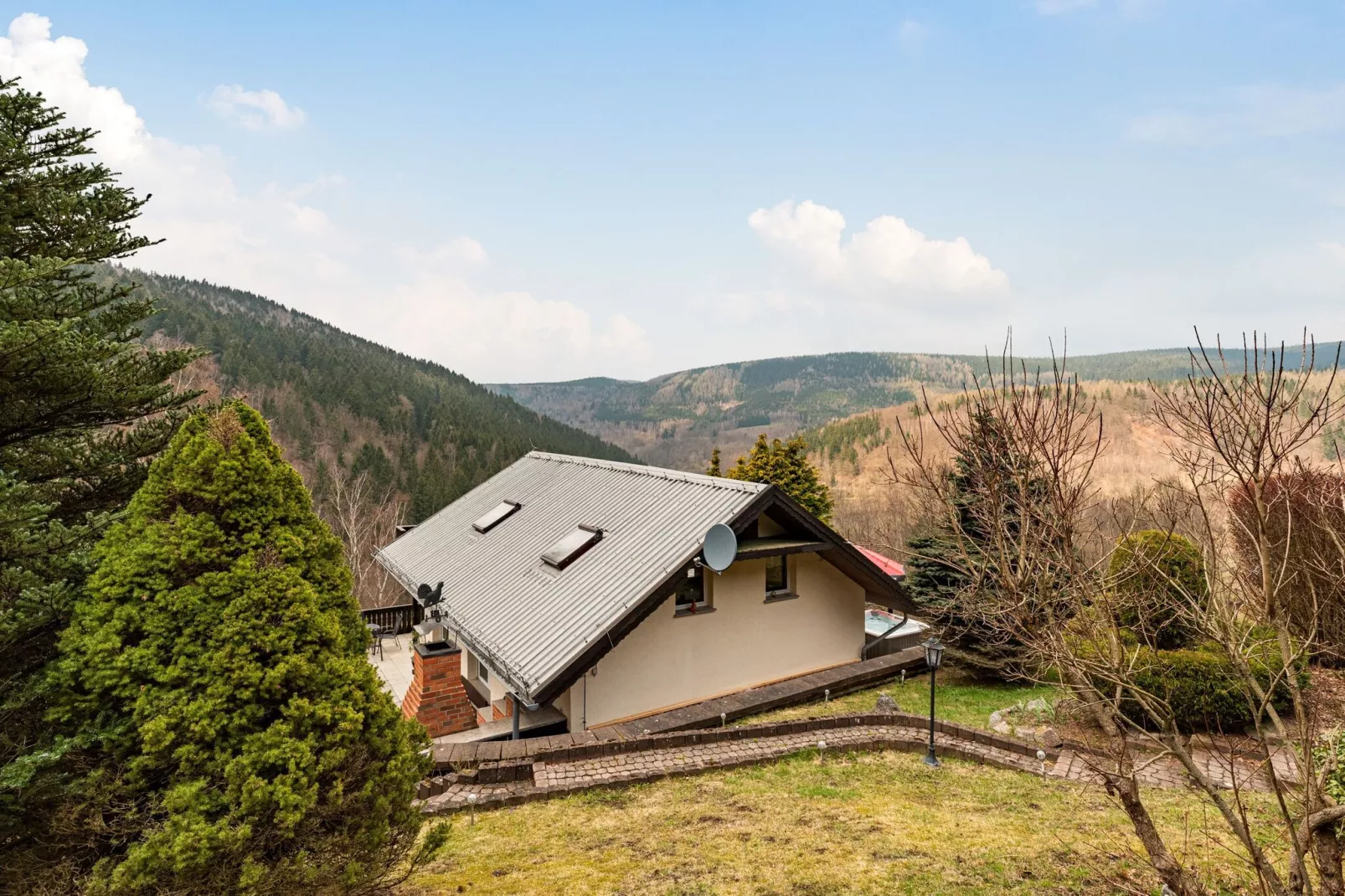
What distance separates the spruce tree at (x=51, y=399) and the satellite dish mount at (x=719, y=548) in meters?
7.65

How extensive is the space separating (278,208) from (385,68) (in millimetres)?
5565

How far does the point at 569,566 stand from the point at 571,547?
21.0 inches

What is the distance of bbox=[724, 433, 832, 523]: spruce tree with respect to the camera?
2470 centimetres

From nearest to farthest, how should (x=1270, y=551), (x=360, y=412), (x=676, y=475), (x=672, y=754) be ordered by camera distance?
(x=1270, y=551)
(x=672, y=754)
(x=676, y=475)
(x=360, y=412)

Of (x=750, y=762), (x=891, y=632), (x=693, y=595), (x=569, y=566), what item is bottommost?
(x=891, y=632)

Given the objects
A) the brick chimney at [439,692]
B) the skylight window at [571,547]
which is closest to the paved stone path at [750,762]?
the brick chimney at [439,692]

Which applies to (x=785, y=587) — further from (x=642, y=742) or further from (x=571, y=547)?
(x=642, y=742)

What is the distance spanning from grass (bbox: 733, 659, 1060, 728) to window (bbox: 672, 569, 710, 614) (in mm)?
2169

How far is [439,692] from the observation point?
10.4m

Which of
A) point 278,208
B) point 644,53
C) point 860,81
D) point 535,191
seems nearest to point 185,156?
point 278,208

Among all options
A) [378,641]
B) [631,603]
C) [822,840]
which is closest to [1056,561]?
[822,840]

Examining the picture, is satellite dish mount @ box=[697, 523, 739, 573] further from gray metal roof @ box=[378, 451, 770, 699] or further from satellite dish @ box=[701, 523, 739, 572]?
gray metal roof @ box=[378, 451, 770, 699]

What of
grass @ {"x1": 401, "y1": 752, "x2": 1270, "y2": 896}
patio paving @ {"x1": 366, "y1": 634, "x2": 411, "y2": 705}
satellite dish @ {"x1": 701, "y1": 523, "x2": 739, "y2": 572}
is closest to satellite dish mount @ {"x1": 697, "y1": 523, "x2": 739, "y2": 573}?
satellite dish @ {"x1": 701, "y1": 523, "x2": 739, "y2": 572}

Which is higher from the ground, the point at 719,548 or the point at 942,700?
the point at 719,548
